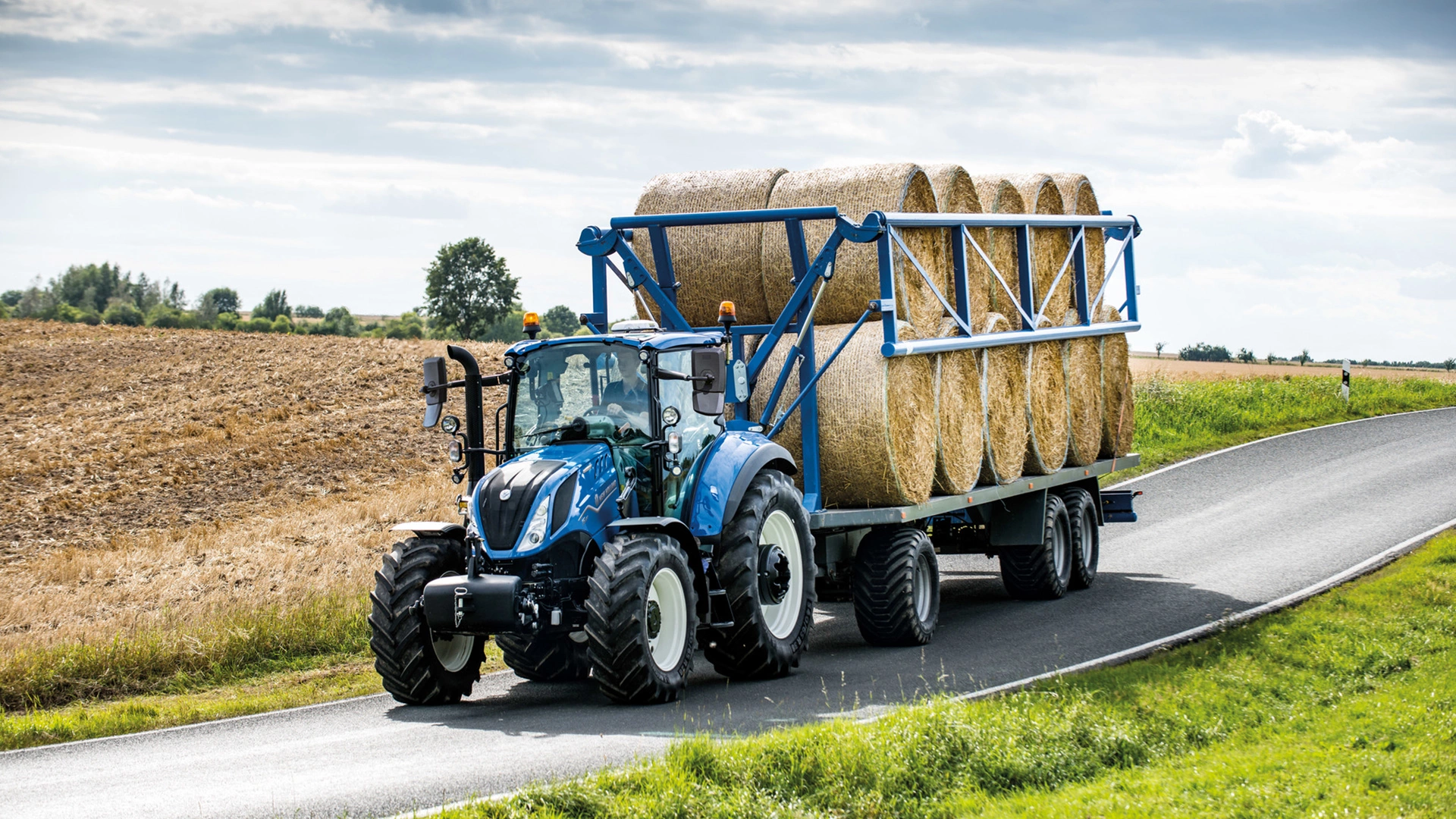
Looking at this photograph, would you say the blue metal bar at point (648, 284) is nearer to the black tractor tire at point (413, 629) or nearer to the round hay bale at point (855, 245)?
the round hay bale at point (855, 245)

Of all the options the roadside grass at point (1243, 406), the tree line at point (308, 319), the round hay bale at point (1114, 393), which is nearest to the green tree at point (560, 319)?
the tree line at point (308, 319)

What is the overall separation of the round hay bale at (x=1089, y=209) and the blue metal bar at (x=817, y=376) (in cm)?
561

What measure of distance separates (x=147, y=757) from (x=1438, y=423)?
94.0ft

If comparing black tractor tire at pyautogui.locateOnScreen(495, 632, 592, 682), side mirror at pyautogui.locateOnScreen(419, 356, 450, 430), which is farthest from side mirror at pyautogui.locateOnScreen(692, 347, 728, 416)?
black tractor tire at pyautogui.locateOnScreen(495, 632, 592, 682)

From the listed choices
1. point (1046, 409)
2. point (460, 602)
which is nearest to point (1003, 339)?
point (1046, 409)

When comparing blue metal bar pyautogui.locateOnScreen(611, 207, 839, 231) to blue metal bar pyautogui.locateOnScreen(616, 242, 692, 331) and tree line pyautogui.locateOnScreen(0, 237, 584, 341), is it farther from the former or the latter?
tree line pyautogui.locateOnScreen(0, 237, 584, 341)

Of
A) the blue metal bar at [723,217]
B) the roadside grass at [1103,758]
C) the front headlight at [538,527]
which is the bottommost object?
the roadside grass at [1103,758]

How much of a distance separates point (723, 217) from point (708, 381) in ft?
10.7

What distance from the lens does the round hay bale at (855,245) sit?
12766mm

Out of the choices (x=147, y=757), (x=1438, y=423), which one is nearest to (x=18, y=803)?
(x=147, y=757)

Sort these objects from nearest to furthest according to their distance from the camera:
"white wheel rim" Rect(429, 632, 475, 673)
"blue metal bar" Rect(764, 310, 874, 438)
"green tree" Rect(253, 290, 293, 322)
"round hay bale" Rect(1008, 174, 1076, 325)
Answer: "white wheel rim" Rect(429, 632, 475, 673) → "blue metal bar" Rect(764, 310, 874, 438) → "round hay bale" Rect(1008, 174, 1076, 325) → "green tree" Rect(253, 290, 293, 322)

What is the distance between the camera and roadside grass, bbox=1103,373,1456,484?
2820cm

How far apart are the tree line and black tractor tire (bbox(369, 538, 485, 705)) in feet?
157

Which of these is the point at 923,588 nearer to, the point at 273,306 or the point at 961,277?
the point at 961,277
